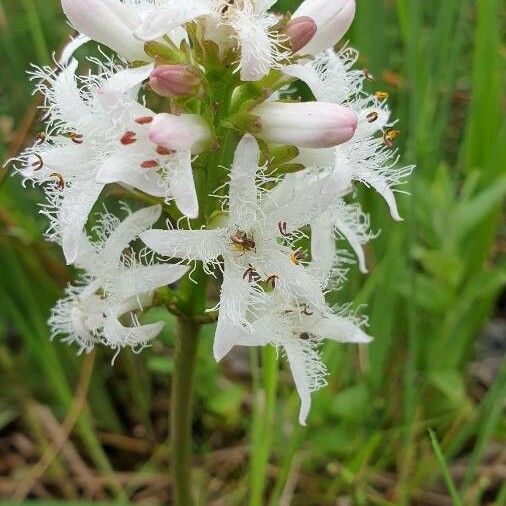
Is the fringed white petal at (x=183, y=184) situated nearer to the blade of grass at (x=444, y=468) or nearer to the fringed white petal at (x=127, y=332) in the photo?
the fringed white petal at (x=127, y=332)

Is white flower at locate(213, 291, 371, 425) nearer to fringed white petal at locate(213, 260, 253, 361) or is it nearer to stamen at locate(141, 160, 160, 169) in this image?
fringed white petal at locate(213, 260, 253, 361)

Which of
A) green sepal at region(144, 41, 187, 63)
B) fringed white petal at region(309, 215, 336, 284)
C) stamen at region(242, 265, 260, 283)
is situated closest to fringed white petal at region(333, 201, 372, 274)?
fringed white petal at region(309, 215, 336, 284)

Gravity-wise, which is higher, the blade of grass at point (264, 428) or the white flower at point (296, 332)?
the white flower at point (296, 332)

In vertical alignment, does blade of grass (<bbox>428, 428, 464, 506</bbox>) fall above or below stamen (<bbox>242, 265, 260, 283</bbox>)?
below

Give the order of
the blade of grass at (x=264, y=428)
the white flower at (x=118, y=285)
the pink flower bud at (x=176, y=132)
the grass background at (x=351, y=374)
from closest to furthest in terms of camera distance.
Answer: the pink flower bud at (x=176, y=132)
the white flower at (x=118, y=285)
the blade of grass at (x=264, y=428)
the grass background at (x=351, y=374)

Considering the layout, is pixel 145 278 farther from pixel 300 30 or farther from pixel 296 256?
pixel 300 30

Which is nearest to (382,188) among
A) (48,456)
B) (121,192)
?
(121,192)

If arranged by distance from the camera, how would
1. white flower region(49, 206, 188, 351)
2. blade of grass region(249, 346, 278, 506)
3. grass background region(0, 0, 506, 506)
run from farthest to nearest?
grass background region(0, 0, 506, 506)
blade of grass region(249, 346, 278, 506)
white flower region(49, 206, 188, 351)

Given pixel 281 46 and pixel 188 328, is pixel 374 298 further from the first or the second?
pixel 281 46

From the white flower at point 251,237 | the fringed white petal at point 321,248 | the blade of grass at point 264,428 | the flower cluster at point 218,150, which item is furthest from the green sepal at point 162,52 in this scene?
the blade of grass at point 264,428
